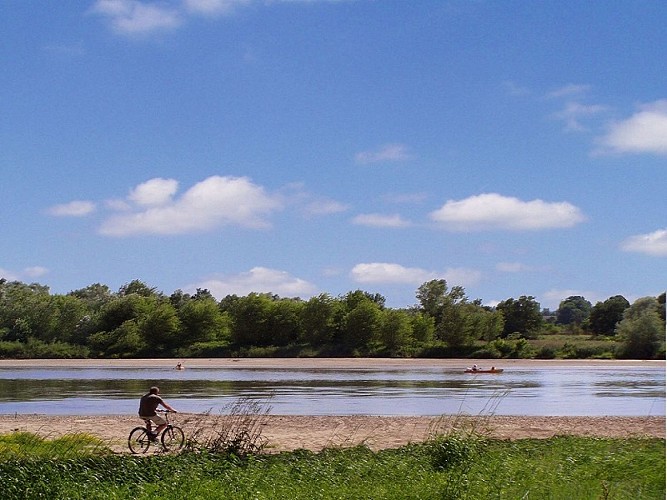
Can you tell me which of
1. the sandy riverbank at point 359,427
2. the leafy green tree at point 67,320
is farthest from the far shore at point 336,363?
Answer: the sandy riverbank at point 359,427

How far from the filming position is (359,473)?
15.0 meters

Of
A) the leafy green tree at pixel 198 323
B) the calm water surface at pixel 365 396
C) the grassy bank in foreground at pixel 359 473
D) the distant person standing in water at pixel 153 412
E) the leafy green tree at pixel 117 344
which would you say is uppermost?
the leafy green tree at pixel 198 323

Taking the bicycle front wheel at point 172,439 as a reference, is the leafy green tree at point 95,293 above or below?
above

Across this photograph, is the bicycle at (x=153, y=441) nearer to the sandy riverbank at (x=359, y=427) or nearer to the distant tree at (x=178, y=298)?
the sandy riverbank at (x=359, y=427)

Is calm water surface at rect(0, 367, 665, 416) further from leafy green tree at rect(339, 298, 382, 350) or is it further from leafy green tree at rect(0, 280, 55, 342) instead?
leafy green tree at rect(0, 280, 55, 342)

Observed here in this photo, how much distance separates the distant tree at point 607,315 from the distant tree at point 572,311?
62.9 feet

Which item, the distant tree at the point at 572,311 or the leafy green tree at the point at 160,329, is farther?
the distant tree at the point at 572,311

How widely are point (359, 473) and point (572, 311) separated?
154 meters

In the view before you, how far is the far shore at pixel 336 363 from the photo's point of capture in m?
91.3

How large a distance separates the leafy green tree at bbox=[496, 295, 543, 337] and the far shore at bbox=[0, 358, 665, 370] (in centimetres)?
2355

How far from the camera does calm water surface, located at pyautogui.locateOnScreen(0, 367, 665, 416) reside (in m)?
36.5

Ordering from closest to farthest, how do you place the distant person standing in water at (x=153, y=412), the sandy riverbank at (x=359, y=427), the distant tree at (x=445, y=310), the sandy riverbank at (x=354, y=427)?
the distant person standing in water at (x=153, y=412) → the sandy riverbank at (x=359, y=427) → the sandy riverbank at (x=354, y=427) → the distant tree at (x=445, y=310)

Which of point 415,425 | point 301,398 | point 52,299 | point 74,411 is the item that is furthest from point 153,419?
point 52,299

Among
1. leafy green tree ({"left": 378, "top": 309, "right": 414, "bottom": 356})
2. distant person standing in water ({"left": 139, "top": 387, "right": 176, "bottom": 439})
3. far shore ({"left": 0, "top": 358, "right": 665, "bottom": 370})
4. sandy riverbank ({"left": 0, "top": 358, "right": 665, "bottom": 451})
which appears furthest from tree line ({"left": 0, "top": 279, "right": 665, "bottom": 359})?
distant person standing in water ({"left": 139, "top": 387, "right": 176, "bottom": 439})
